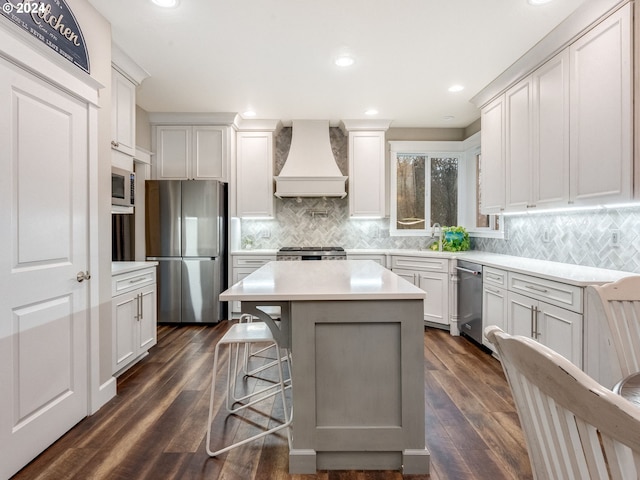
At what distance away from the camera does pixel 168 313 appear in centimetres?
441

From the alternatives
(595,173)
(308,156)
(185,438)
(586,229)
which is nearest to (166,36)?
(308,156)

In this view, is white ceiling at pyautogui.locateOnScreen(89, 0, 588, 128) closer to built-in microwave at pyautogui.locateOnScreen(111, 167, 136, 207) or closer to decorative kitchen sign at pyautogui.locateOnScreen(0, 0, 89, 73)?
decorative kitchen sign at pyautogui.locateOnScreen(0, 0, 89, 73)

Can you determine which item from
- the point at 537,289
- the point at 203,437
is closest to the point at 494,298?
the point at 537,289

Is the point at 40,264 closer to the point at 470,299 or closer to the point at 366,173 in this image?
the point at 470,299

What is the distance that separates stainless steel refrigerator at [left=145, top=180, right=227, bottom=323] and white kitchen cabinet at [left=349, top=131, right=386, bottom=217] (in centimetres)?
189

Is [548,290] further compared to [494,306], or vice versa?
[494,306]

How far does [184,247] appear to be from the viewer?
4.42 metres

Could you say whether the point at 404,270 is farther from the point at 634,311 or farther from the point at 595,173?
the point at 634,311

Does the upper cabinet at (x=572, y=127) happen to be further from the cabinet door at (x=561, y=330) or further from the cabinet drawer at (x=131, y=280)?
the cabinet drawer at (x=131, y=280)

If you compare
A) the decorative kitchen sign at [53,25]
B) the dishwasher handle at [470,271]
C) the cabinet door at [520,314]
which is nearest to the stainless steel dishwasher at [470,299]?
the dishwasher handle at [470,271]

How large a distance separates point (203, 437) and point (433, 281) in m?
3.04

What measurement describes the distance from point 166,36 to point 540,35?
2904mm

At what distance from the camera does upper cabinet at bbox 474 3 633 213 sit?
2160 millimetres

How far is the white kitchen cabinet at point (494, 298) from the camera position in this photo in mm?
3072
